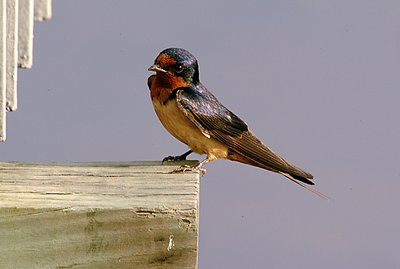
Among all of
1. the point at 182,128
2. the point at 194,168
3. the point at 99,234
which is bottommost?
the point at 99,234

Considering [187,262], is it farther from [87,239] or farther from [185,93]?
[185,93]

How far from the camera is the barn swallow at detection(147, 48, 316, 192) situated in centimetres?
407

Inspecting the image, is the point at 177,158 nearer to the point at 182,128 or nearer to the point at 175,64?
the point at 182,128

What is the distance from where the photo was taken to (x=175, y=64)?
160 inches

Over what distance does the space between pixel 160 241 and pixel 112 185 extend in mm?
455

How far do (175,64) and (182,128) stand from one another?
0.81 ft

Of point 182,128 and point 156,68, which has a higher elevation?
point 156,68

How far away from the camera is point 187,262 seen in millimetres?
2375

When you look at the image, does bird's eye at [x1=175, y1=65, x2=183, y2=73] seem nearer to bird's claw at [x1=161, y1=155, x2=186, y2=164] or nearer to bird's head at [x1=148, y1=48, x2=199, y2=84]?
bird's head at [x1=148, y1=48, x2=199, y2=84]

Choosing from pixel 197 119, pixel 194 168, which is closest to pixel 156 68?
pixel 197 119

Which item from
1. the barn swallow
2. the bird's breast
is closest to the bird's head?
the barn swallow

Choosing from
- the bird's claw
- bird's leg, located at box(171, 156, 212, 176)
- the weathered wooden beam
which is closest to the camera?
the weathered wooden beam

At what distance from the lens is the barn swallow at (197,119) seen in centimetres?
407

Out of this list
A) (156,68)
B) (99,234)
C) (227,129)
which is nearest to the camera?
(99,234)
